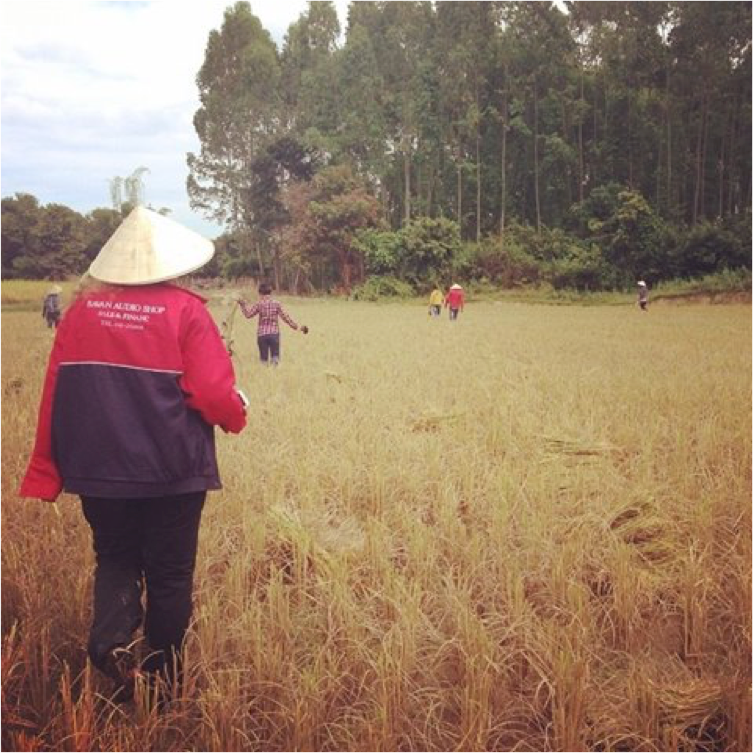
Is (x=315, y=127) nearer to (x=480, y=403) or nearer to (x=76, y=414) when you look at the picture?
(x=480, y=403)

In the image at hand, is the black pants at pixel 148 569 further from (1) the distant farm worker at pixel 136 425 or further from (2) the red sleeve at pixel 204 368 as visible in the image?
(2) the red sleeve at pixel 204 368

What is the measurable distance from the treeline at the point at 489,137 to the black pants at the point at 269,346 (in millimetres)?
24874

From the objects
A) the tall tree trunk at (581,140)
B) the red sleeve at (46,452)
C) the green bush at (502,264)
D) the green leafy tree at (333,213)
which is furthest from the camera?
the tall tree trunk at (581,140)

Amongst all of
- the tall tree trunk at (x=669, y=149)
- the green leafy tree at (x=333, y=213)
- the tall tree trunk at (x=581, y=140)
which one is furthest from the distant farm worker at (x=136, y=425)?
the tall tree trunk at (x=581, y=140)

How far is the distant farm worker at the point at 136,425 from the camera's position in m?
1.97

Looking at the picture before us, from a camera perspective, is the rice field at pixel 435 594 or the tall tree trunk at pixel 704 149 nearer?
the rice field at pixel 435 594

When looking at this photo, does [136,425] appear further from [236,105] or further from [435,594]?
[236,105]

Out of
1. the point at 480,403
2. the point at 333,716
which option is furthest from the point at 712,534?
the point at 480,403

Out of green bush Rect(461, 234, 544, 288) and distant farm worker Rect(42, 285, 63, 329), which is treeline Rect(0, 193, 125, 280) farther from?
distant farm worker Rect(42, 285, 63, 329)

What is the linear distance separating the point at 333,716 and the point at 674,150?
39.5 metres

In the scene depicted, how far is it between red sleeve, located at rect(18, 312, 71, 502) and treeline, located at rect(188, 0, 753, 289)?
1211 inches

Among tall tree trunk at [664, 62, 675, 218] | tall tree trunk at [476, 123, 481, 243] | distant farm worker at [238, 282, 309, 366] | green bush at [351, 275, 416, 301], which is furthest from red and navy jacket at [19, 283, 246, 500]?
tall tree trunk at [476, 123, 481, 243]

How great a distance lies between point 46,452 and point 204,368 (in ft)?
1.95

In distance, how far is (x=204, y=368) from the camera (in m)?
2.01
